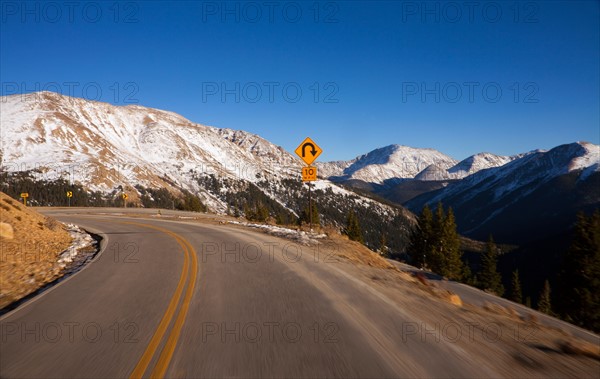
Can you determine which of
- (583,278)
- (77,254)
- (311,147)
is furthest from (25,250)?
(583,278)

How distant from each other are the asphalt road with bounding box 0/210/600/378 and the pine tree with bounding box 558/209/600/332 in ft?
99.1

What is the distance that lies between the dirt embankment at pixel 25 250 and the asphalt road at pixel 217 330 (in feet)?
4.36

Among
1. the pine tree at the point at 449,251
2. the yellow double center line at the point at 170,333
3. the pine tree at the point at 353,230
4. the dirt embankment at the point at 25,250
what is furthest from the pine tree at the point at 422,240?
the yellow double center line at the point at 170,333

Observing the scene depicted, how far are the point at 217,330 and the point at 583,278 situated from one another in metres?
35.1

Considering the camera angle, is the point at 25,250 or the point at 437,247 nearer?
the point at 25,250

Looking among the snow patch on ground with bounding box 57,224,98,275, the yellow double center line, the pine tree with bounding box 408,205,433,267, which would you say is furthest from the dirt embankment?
the pine tree with bounding box 408,205,433,267

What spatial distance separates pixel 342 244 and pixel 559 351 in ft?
36.5

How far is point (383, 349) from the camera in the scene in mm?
4531

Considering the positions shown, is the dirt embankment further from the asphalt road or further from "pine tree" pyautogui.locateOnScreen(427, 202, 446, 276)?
"pine tree" pyautogui.locateOnScreen(427, 202, 446, 276)

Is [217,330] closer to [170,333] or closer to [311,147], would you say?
[170,333]

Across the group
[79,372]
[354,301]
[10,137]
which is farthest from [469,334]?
[10,137]

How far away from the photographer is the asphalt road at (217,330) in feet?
13.4

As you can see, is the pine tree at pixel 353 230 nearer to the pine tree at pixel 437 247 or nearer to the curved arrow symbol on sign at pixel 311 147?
the pine tree at pixel 437 247

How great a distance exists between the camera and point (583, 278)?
28.8 m
